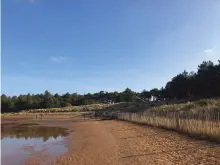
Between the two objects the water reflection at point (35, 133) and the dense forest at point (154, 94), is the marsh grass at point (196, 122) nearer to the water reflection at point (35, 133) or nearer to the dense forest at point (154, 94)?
the water reflection at point (35, 133)

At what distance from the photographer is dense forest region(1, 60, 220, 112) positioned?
217ft

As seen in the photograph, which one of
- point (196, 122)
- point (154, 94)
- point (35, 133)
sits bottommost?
point (35, 133)

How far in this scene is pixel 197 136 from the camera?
1811 cm

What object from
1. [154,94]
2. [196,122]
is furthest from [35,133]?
[154,94]

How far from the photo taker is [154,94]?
429 feet

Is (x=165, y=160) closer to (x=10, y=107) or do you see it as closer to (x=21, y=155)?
(x=21, y=155)

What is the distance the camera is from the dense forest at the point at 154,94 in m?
66.2

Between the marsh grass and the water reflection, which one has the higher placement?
the marsh grass

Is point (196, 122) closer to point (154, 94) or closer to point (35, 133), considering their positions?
point (35, 133)

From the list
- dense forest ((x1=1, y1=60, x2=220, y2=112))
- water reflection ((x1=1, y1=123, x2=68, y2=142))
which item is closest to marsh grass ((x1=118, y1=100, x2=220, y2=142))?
water reflection ((x1=1, y1=123, x2=68, y2=142))

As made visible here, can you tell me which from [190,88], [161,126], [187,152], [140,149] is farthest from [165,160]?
[190,88]

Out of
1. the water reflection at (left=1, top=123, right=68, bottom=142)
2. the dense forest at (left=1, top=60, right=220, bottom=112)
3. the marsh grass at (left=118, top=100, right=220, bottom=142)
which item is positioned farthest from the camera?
the dense forest at (left=1, top=60, right=220, bottom=112)

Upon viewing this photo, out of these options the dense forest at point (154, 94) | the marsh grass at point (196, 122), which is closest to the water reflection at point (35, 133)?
the marsh grass at point (196, 122)

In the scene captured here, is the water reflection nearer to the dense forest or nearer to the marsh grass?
the marsh grass
